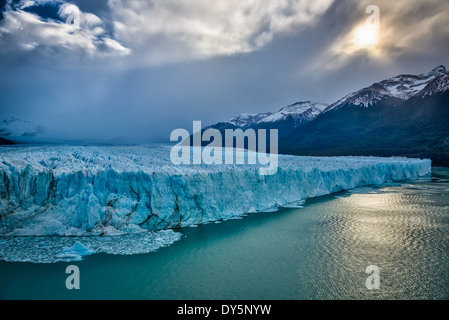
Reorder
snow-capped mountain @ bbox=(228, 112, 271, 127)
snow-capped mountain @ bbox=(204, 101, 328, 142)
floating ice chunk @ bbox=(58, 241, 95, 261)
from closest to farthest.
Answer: floating ice chunk @ bbox=(58, 241, 95, 261) < snow-capped mountain @ bbox=(204, 101, 328, 142) < snow-capped mountain @ bbox=(228, 112, 271, 127)

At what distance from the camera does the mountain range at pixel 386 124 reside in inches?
2215

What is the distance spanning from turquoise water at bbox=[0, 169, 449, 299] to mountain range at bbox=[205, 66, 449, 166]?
152ft

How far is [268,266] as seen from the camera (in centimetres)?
640

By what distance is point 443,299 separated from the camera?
4949 mm

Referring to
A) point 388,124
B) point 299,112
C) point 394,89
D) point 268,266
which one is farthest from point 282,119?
point 268,266

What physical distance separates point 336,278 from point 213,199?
555cm

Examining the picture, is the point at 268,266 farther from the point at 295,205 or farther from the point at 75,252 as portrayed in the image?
the point at 295,205

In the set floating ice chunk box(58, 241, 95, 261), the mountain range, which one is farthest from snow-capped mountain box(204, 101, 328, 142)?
floating ice chunk box(58, 241, 95, 261)

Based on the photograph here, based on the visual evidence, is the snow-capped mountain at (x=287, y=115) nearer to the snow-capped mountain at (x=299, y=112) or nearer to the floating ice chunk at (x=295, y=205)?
the snow-capped mountain at (x=299, y=112)

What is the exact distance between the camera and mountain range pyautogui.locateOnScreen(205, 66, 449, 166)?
56250 mm

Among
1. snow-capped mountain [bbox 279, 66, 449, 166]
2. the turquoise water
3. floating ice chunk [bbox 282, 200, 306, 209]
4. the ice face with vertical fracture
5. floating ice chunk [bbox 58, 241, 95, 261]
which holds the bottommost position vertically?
the turquoise water

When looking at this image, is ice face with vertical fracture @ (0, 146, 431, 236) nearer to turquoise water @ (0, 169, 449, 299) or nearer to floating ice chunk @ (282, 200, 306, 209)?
turquoise water @ (0, 169, 449, 299)
